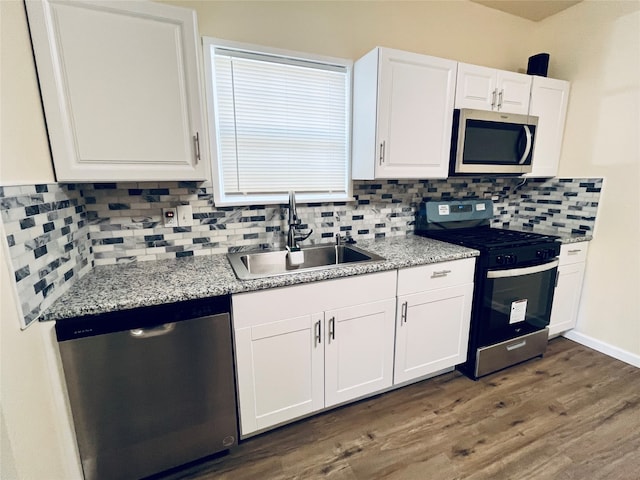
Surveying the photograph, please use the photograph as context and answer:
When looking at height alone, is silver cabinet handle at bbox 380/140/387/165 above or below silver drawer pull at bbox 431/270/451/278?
above

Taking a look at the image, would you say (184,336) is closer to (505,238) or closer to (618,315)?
Answer: (505,238)

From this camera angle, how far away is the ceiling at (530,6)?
228 cm

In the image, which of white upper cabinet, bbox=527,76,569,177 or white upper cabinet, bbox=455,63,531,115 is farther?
white upper cabinet, bbox=527,76,569,177

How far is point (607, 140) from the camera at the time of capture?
2248mm

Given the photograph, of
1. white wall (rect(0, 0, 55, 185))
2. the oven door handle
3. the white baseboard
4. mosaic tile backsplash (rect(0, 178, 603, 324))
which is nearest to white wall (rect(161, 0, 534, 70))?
white wall (rect(0, 0, 55, 185))

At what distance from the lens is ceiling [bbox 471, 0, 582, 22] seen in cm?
228

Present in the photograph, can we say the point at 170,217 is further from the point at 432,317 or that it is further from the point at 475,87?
the point at 475,87

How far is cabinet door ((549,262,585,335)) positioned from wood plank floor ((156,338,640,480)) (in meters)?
0.43

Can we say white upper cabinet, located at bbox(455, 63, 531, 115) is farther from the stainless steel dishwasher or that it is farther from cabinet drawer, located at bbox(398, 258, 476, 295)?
the stainless steel dishwasher

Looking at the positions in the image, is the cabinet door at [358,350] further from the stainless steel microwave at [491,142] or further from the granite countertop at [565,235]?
the granite countertop at [565,235]

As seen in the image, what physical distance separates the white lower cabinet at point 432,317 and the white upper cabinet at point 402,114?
66 cm

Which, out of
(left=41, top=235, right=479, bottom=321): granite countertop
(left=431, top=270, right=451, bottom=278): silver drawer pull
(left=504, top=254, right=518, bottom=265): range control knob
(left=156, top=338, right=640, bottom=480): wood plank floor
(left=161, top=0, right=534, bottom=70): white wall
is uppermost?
(left=161, top=0, right=534, bottom=70): white wall

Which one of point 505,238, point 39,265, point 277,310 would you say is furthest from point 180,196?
point 505,238

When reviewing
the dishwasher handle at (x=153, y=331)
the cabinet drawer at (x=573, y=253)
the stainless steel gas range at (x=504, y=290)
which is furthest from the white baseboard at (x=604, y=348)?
the dishwasher handle at (x=153, y=331)
